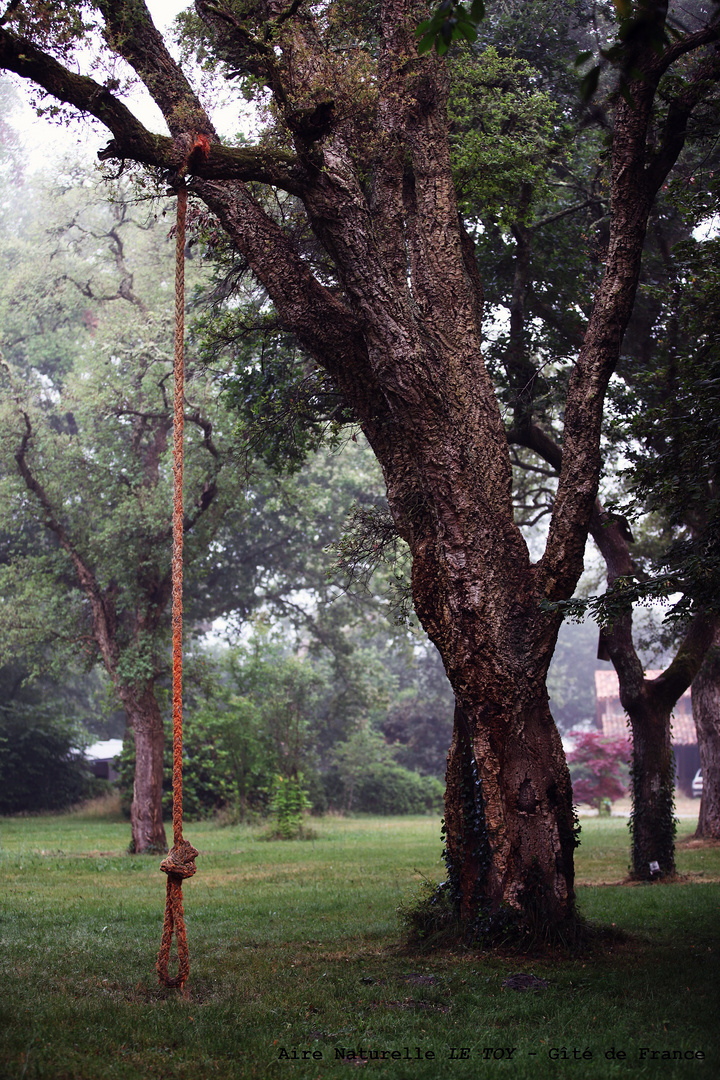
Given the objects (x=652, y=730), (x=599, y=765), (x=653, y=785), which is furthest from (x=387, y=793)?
(x=652, y=730)

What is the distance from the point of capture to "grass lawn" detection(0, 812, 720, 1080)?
413cm

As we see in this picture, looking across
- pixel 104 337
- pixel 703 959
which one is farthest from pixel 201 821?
pixel 703 959

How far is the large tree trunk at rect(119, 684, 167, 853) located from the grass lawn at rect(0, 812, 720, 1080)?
591cm

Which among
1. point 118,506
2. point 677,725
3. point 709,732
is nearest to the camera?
point 709,732

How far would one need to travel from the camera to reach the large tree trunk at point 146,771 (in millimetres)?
16391

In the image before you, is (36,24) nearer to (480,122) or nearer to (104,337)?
(480,122)

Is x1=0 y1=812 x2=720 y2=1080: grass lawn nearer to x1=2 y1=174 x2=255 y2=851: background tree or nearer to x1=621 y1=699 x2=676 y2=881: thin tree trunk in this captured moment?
x1=621 y1=699 x2=676 y2=881: thin tree trunk

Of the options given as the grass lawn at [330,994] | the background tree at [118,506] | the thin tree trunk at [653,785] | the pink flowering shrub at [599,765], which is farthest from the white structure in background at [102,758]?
the thin tree trunk at [653,785]

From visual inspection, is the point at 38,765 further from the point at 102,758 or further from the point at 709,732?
the point at 709,732

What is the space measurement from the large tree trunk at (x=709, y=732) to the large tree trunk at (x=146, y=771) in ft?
33.7

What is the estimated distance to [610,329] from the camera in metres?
7.03

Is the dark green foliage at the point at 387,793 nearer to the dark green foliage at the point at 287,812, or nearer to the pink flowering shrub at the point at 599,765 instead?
the pink flowering shrub at the point at 599,765

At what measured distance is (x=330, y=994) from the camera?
534 cm

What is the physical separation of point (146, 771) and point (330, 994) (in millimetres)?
12258
